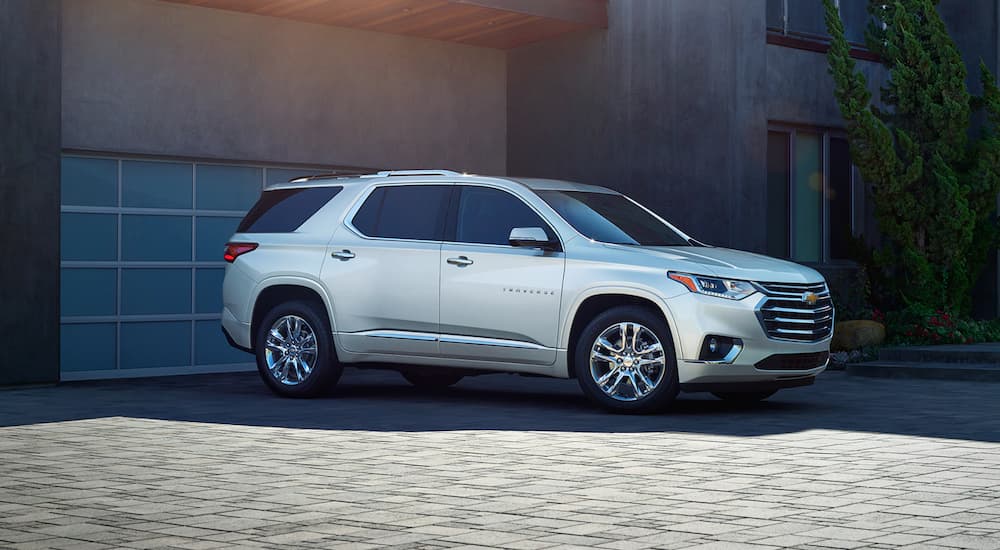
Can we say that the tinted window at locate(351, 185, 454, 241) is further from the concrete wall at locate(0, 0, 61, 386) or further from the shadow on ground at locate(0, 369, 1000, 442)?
the concrete wall at locate(0, 0, 61, 386)

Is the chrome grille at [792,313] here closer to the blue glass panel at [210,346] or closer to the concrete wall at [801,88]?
the concrete wall at [801,88]

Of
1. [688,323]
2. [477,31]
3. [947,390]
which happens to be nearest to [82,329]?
[477,31]

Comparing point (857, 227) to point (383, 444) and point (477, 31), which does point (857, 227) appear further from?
point (383, 444)

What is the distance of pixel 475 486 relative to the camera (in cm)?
752

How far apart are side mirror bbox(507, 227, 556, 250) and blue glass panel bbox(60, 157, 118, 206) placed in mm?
6483

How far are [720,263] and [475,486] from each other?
4.33 m

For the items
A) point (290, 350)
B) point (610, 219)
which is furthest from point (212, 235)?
point (610, 219)

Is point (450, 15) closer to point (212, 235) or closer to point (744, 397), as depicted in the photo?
point (212, 235)

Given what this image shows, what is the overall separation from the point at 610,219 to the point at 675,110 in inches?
250

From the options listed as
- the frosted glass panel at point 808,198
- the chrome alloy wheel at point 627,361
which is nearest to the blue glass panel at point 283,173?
the frosted glass panel at point 808,198

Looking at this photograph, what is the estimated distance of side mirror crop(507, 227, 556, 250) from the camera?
11.6 meters

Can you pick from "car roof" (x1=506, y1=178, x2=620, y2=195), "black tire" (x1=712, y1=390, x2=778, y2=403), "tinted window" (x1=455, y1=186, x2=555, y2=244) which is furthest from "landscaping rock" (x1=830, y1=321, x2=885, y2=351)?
"tinted window" (x1=455, y1=186, x2=555, y2=244)

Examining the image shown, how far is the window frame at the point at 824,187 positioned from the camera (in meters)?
19.0

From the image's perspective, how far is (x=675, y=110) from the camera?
1823 cm
